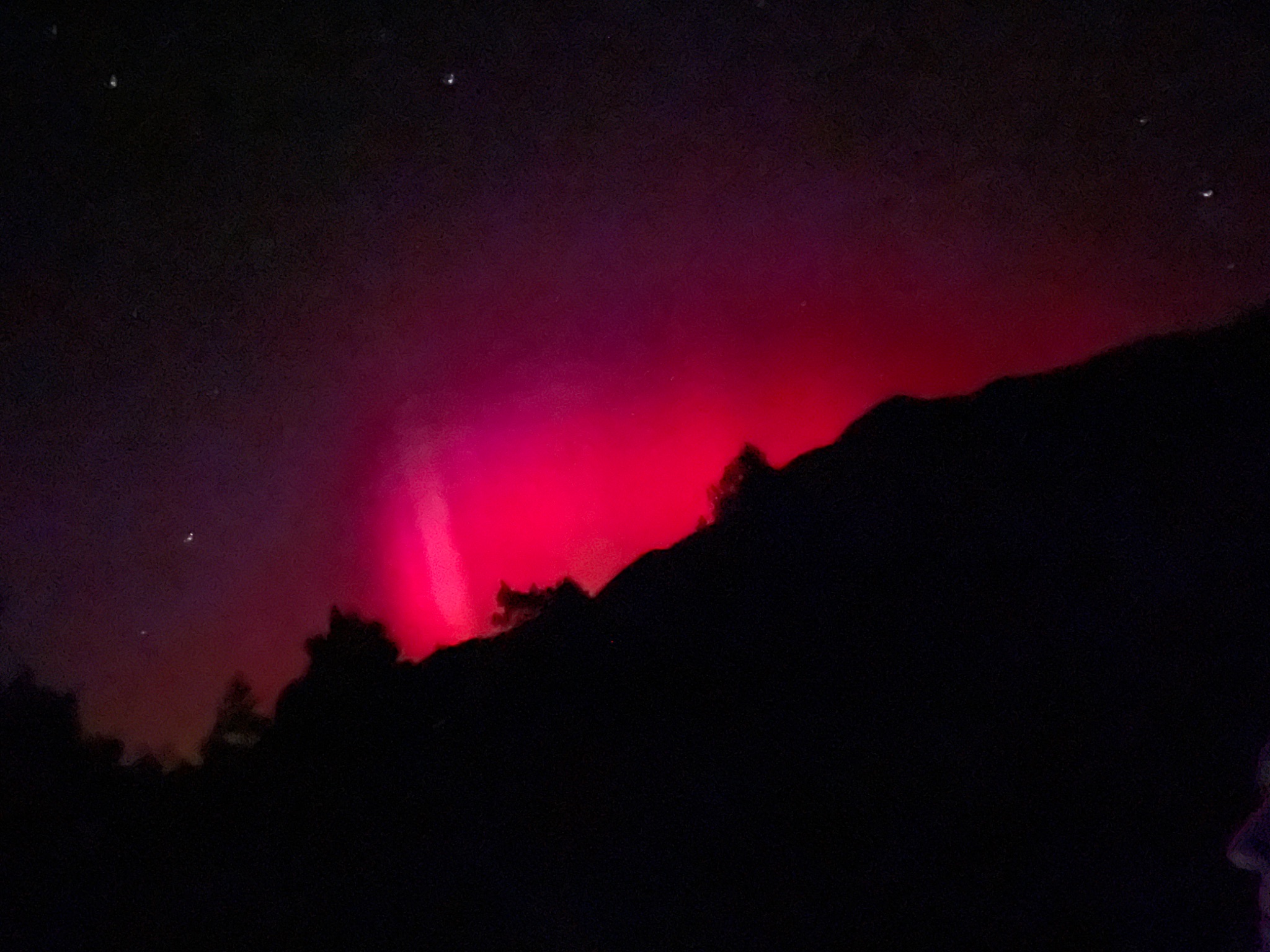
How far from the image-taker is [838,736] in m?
5.40

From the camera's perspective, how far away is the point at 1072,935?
15.3 feet

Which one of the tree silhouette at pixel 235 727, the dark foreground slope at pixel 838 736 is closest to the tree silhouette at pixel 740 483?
the dark foreground slope at pixel 838 736

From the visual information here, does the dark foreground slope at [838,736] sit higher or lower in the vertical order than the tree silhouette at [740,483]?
lower

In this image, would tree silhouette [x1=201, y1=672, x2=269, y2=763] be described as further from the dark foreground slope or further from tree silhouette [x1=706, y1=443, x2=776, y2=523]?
tree silhouette [x1=706, y1=443, x2=776, y2=523]

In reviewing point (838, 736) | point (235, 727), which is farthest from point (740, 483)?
point (235, 727)

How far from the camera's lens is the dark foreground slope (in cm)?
493

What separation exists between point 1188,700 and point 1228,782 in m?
0.47

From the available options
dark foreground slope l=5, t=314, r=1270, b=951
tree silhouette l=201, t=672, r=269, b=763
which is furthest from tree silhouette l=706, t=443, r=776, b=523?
tree silhouette l=201, t=672, r=269, b=763

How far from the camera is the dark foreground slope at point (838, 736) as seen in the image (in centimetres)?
493

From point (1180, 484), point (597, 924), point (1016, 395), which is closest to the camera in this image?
point (597, 924)

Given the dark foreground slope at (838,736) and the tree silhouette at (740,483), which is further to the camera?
the tree silhouette at (740,483)

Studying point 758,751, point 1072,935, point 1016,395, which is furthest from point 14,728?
point 1016,395

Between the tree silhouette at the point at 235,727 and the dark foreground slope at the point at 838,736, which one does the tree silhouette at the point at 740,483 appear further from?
the tree silhouette at the point at 235,727

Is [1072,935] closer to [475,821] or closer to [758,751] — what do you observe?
[758,751]
